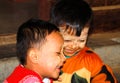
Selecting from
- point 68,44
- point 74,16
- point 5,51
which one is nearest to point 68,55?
point 68,44

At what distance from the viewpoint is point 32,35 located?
1848mm

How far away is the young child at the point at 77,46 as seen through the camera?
217 cm

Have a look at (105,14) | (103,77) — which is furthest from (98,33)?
(103,77)

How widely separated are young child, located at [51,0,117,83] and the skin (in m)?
0.29

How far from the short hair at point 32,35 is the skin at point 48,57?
3 cm

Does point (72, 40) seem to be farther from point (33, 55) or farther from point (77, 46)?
point (33, 55)

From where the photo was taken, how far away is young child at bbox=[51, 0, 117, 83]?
217 cm

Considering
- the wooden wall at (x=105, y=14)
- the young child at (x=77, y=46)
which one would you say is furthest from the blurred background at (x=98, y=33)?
the young child at (x=77, y=46)

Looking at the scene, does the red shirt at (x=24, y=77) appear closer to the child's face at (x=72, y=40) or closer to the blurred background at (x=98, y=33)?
the child's face at (x=72, y=40)

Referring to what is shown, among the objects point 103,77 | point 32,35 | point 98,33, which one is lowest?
point 98,33

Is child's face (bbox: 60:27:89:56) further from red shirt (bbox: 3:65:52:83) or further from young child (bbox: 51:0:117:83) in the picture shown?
red shirt (bbox: 3:65:52:83)

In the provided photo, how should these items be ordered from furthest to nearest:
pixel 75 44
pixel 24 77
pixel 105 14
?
pixel 105 14 → pixel 75 44 → pixel 24 77

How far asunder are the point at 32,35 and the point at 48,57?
166 mm

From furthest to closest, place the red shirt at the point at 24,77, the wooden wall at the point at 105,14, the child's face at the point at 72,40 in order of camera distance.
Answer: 1. the wooden wall at the point at 105,14
2. the child's face at the point at 72,40
3. the red shirt at the point at 24,77
